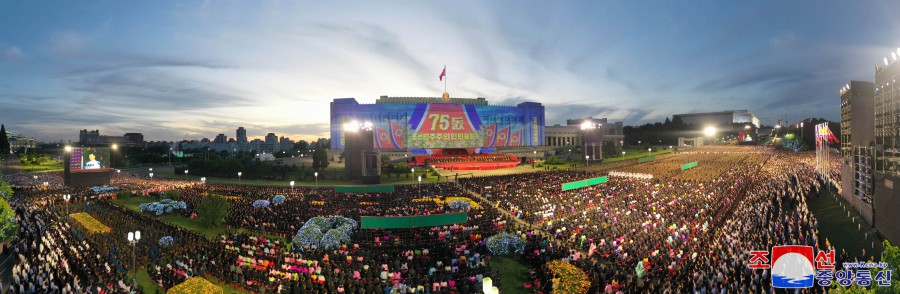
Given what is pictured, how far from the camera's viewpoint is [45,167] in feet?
229

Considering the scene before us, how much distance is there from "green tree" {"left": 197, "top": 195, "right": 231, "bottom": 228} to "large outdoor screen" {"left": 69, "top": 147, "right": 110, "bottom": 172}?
30666 mm

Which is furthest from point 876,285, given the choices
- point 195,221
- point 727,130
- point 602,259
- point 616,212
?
point 727,130

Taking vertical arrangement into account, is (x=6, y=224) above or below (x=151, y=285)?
above

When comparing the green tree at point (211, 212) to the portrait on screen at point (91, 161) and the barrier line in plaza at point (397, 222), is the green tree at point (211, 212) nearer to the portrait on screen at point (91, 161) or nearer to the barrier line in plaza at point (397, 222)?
the barrier line in plaza at point (397, 222)

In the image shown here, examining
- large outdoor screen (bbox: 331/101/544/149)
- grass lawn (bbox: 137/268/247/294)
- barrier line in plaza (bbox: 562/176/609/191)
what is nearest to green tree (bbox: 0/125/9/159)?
large outdoor screen (bbox: 331/101/544/149)

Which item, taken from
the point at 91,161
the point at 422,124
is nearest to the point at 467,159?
the point at 422,124

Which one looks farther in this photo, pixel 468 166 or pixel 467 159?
pixel 467 159

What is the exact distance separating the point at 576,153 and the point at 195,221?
82195mm

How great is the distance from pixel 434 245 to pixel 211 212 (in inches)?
596

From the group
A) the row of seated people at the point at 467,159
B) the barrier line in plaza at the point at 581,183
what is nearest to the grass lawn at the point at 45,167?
the row of seated people at the point at 467,159

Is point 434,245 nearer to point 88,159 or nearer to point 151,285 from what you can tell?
point 151,285

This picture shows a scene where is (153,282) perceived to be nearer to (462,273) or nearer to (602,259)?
(462,273)

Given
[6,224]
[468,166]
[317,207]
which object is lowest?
[317,207]

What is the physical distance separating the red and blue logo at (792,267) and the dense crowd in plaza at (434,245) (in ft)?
16.5
